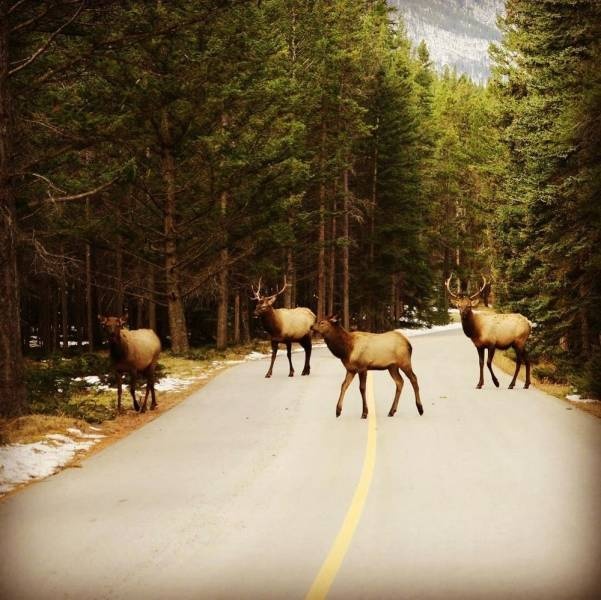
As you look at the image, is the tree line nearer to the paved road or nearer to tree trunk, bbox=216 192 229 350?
tree trunk, bbox=216 192 229 350

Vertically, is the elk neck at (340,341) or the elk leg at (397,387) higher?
the elk neck at (340,341)

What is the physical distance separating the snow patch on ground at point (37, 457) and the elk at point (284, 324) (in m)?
8.20

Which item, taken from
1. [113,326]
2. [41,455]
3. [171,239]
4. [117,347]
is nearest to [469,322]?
[117,347]

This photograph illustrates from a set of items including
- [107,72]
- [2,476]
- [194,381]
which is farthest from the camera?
[107,72]

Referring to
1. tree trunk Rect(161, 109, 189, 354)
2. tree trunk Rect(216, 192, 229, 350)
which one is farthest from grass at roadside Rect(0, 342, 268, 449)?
tree trunk Rect(216, 192, 229, 350)

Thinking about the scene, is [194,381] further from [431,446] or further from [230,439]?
[431,446]

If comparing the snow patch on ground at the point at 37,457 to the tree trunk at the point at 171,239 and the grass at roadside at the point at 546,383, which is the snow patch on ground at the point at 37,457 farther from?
the tree trunk at the point at 171,239

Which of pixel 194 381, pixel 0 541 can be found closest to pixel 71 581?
pixel 0 541

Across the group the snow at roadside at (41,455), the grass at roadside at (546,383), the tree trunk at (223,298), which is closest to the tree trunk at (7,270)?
the snow at roadside at (41,455)

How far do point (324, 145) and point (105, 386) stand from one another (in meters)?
22.0

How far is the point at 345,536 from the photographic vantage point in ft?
21.2

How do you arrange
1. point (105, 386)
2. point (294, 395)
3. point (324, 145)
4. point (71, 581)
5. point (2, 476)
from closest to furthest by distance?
point (71, 581), point (2, 476), point (294, 395), point (105, 386), point (324, 145)

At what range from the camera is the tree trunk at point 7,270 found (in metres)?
11.7

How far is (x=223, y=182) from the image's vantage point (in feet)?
86.0
